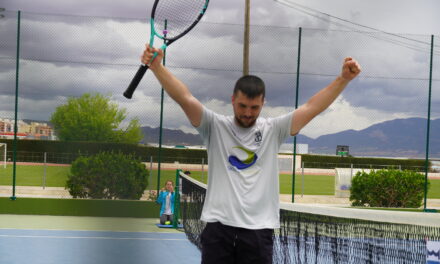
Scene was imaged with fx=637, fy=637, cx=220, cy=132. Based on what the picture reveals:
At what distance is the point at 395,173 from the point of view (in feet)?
43.4

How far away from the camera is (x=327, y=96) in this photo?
107 inches

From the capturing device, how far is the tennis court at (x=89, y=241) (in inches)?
308

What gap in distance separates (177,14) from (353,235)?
2.83 m

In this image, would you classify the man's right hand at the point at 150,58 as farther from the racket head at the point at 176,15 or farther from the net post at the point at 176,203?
the net post at the point at 176,203

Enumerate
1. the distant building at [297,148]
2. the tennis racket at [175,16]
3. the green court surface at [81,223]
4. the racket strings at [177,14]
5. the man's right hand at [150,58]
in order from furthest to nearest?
the distant building at [297,148], the green court surface at [81,223], the racket strings at [177,14], the tennis racket at [175,16], the man's right hand at [150,58]

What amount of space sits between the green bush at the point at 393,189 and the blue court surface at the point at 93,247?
14.9ft

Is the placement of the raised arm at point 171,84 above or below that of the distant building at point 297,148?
above

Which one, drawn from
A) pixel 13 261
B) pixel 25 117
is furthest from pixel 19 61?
pixel 13 261

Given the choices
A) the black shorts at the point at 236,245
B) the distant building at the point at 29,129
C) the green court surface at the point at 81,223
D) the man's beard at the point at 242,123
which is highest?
the man's beard at the point at 242,123

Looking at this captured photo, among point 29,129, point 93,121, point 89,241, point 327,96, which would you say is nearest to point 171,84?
point 327,96

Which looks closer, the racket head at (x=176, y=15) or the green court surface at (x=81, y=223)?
the racket head at (x=176, y=15)

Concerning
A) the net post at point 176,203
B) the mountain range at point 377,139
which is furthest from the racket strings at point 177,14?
the mountain range at point 377,139

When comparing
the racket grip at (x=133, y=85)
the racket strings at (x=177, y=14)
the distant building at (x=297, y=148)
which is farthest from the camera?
the distant building at (x=297, y=148)

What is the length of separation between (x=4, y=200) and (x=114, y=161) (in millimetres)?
2234
